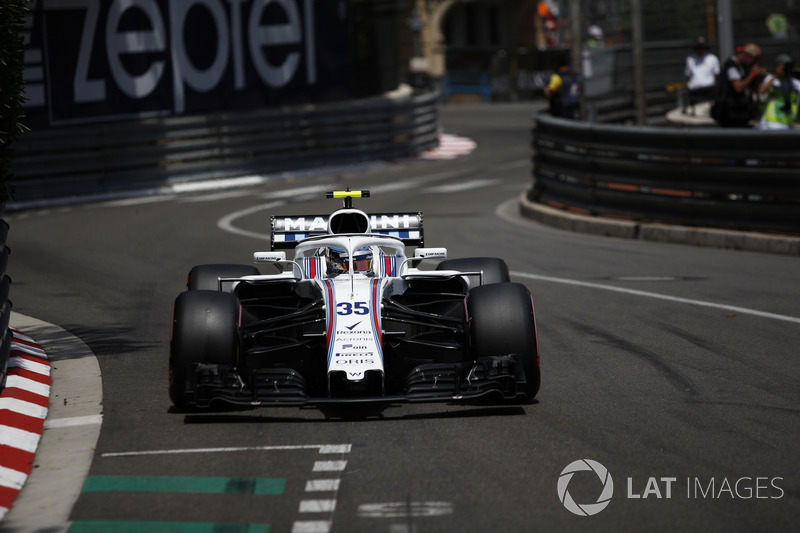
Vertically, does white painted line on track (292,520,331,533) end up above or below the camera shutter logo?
above

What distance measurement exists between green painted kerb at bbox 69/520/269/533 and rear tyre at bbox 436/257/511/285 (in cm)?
395

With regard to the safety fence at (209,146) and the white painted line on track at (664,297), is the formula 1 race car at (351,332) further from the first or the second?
the safety fence at (209,146)

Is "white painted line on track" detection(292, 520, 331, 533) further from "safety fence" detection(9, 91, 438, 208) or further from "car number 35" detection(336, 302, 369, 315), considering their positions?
"safety fence" detection(9, 91, 438, 208)

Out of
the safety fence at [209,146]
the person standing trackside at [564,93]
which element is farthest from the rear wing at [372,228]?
the person standing trackside at [564,93]

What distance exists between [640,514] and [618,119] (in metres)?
25.4

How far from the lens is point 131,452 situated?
22.7 feet

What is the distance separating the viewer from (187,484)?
6.27 metres

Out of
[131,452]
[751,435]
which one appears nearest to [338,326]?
[131,452]

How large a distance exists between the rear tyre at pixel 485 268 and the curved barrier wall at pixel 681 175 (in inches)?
244

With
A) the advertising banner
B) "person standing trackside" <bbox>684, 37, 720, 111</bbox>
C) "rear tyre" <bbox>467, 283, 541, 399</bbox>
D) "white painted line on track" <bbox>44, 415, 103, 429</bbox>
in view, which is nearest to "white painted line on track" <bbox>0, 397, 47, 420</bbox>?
"white painted line on track" <bbox>44, 415, 103, 429</bbox>

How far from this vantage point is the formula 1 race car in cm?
761

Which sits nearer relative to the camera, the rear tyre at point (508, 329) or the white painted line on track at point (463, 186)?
the rear tyre at point (508, 329)

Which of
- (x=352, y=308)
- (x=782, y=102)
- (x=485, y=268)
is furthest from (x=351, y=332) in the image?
(x=782, y=102)

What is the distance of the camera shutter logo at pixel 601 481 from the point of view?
5.75 m
